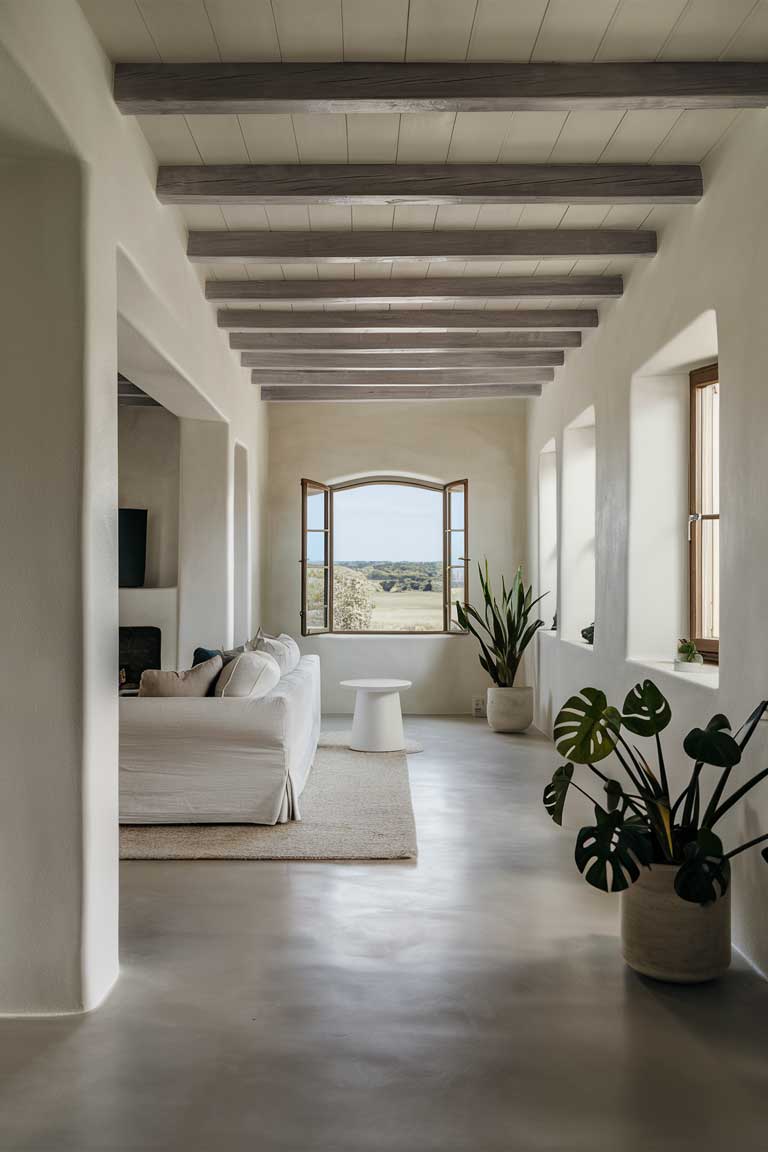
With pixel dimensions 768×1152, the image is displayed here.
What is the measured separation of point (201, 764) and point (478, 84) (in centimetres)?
329

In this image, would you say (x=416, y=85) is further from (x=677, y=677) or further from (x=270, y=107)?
(x=677, y=677)

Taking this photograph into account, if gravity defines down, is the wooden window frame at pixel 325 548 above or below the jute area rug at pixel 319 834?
above

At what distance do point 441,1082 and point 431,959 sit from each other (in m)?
0.77

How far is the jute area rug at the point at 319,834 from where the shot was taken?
14.0 ft

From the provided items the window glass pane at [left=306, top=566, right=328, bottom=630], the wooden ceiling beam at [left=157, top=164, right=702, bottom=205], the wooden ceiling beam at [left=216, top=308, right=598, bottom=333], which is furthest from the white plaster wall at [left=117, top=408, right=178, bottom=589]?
the wooden ceiling beam at [left=157, top=164, right=702, bottom=205]

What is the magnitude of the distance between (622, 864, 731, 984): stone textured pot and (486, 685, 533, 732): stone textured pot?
4751 millimetres

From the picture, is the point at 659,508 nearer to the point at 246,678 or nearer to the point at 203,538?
the point at 246,678

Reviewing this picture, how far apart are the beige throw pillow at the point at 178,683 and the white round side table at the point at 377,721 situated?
78.2 inches

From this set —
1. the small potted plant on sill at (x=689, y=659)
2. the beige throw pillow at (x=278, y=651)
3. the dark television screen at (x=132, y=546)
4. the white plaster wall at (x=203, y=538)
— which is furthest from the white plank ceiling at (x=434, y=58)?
the dark television screen at (x=132, y=546)

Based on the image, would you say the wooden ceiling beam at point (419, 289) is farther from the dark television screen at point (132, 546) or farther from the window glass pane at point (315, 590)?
the window glass pane at point (315, 590)

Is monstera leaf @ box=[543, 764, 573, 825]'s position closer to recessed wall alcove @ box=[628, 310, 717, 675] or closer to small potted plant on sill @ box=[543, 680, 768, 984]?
small potted plant on sill @ box=[543, 680, 768, 984]

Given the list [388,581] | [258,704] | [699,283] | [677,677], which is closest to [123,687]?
[388,581]

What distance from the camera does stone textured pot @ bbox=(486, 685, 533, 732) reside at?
775 centimetres

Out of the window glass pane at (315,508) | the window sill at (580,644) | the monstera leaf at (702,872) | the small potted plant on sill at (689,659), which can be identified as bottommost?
the monstera leaf at (702,872)
